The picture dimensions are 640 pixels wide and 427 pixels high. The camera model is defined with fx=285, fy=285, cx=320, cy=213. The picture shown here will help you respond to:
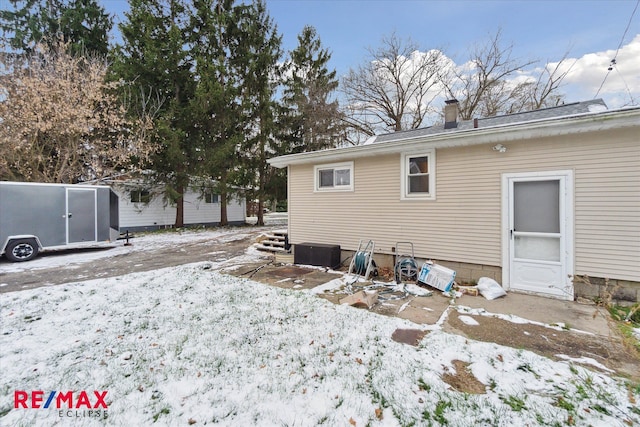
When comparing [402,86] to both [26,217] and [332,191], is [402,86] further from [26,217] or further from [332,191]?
[26,217]

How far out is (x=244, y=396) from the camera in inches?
92.6

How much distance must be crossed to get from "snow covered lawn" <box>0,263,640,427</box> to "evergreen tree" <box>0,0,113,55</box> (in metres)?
16.1

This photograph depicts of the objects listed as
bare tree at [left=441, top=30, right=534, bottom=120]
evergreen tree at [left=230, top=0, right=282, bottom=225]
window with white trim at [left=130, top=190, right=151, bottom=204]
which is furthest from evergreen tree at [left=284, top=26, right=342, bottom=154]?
window with white trim at [left=130, top=190, right=151, bottom=204]

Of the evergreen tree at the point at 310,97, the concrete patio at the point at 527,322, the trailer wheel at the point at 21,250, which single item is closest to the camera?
the concrete patio at the point at 527,322

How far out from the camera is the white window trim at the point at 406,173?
18.8ft

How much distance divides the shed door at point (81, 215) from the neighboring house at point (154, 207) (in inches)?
162

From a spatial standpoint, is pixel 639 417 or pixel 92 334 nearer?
pixel 639 417

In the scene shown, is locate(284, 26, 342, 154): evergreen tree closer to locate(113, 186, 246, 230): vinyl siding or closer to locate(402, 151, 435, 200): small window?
locate(113, 186, 246, 230): vinyl siding

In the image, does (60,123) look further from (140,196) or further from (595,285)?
(595,285)

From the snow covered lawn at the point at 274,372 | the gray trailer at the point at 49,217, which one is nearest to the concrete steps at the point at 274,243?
the snow covered lawn at the point at 274,372

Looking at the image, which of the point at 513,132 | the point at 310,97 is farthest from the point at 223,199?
the point at 513,132

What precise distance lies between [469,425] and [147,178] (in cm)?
1589

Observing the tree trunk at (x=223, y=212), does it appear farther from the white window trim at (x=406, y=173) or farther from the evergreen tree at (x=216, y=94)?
the white window trim at (x=406, y=173)

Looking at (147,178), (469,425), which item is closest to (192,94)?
(147,178)
